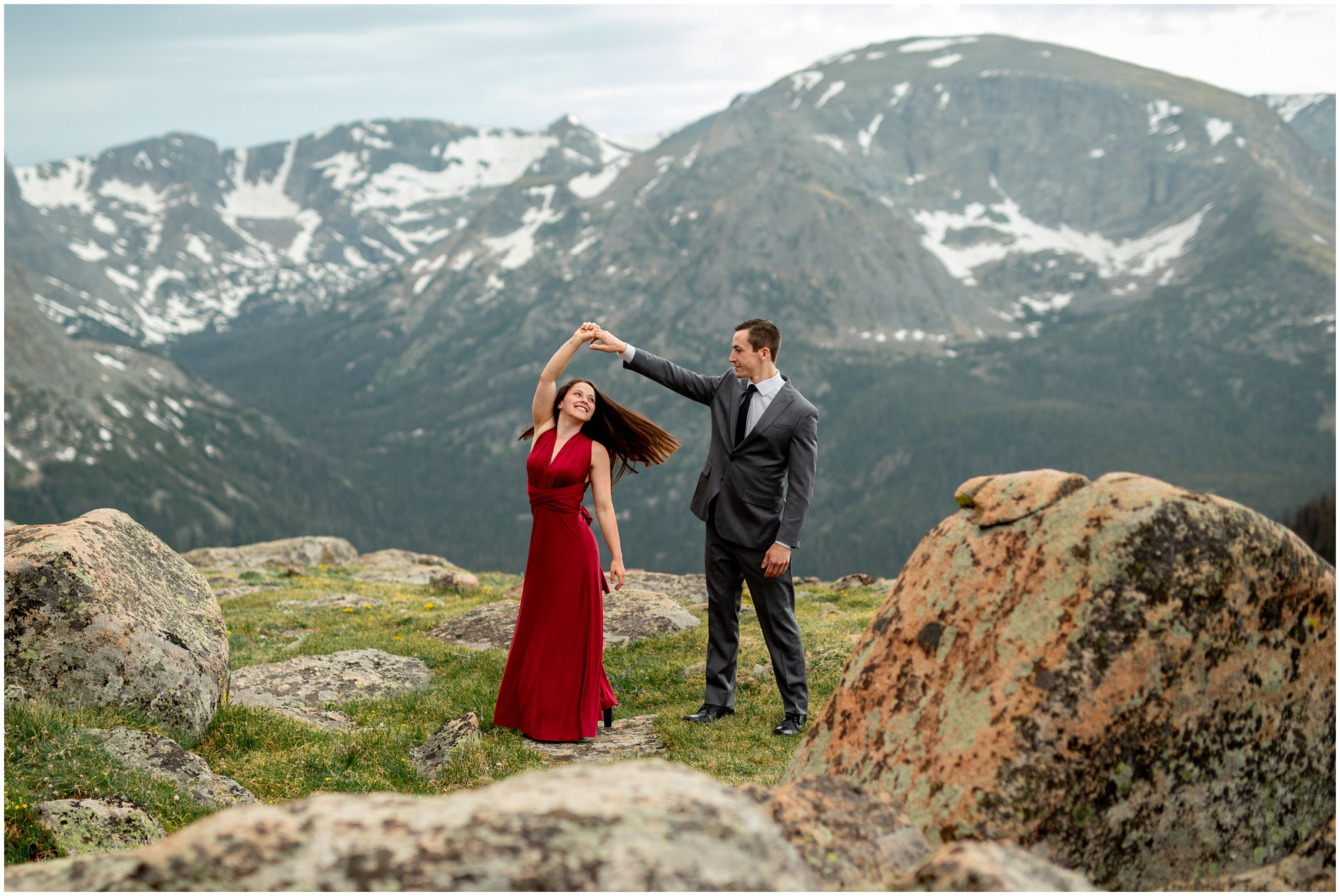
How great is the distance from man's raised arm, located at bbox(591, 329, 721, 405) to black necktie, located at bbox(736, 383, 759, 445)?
544 millimetres

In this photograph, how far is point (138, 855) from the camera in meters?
4.80

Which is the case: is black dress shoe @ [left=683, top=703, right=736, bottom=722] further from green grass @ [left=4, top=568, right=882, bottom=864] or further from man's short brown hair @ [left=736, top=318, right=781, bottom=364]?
man's short brown hair @ [left=736, top=318, right=781, bottom=364]

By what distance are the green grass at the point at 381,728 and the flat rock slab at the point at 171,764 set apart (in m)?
0.18

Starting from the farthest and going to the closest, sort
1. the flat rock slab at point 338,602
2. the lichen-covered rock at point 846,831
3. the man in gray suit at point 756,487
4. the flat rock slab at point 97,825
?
the flat rock slab at point 338,602 < the man in gray suit at point 756,487 < the flat rock slab at point 97,825 < the lichen-covered rock at point 846,831

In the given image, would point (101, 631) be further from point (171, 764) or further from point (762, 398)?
point (762, 398)

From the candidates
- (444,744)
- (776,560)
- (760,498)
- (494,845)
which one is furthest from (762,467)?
(494,845)

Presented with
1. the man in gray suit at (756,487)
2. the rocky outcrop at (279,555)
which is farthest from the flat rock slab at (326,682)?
the rocky outcrop at (279,555)

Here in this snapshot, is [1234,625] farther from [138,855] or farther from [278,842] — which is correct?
[138,855]

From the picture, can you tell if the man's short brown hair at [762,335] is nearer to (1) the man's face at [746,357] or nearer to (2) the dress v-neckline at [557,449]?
(1) the man's face at [746,357]

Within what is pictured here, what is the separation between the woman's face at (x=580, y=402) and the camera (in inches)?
468

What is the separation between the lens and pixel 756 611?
12039 mm

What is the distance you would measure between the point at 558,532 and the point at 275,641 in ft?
27.9

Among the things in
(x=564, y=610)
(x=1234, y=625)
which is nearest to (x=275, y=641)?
(x=564, y=610)

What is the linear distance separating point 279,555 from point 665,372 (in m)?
29.2
